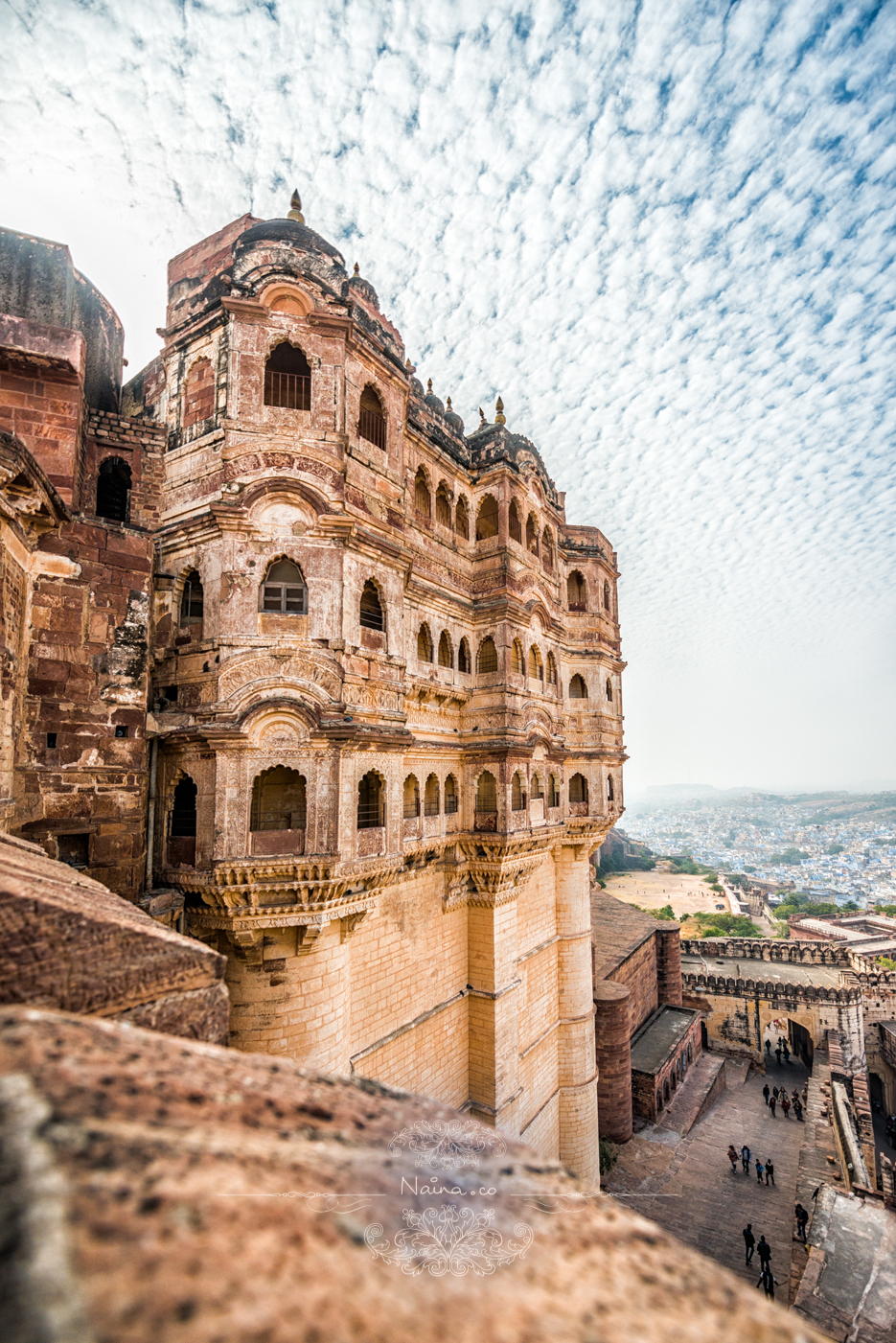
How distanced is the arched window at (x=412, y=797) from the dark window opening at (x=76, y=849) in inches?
236

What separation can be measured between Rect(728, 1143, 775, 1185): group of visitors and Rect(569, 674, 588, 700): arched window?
1530cm

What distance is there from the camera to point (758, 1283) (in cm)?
1505

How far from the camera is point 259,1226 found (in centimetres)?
106

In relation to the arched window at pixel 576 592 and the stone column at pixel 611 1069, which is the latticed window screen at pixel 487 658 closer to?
the arched window at pixel 576 592

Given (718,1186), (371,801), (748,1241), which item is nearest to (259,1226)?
(371,801)

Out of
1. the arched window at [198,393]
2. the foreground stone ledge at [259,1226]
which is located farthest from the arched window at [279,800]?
the foreground stone ledge at [259,1226]

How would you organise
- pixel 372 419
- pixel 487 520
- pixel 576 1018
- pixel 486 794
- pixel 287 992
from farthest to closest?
1. pixel 576 1018
2. pixel 487 520
3. pixel 486 794
4. pixel 372 419
5. pixel 287 992

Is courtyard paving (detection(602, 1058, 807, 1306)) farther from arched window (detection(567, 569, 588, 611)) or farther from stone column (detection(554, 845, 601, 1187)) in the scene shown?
arched window (detection(567, 569, 588, 611))

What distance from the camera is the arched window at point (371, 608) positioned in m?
10.7

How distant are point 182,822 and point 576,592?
14.7 meters

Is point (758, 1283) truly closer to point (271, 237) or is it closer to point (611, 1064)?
point (611, 1064)

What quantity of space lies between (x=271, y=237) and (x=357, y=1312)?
12893 millimetres

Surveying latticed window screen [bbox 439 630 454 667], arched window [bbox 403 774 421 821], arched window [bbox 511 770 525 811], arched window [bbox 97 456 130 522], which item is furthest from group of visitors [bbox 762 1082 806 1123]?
arched window [bbox 97 456 130 522]

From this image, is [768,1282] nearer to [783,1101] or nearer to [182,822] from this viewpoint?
[783,1101]
